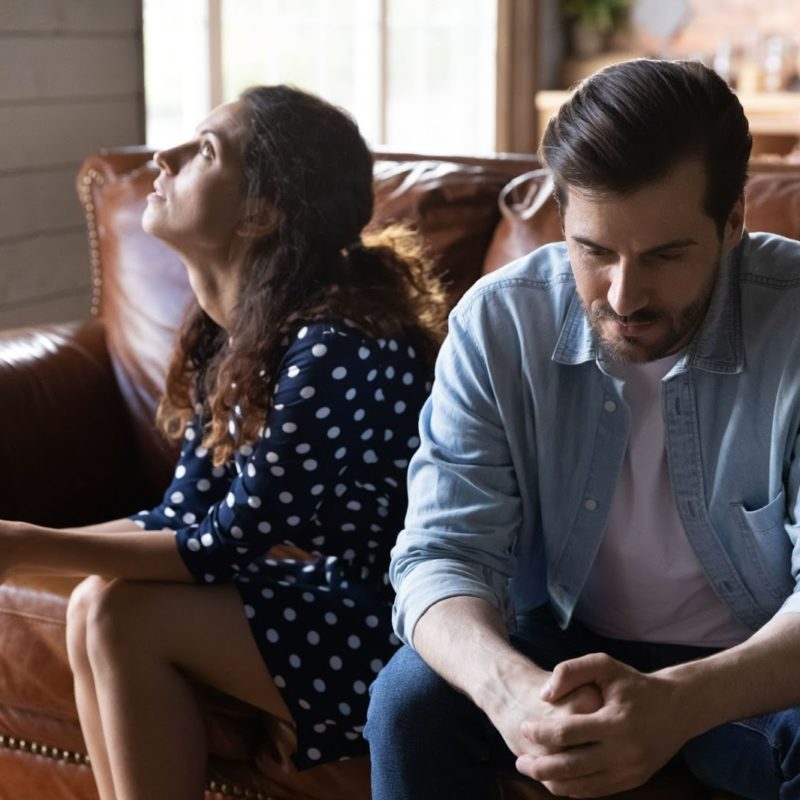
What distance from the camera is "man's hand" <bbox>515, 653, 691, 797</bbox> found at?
3.90 ft

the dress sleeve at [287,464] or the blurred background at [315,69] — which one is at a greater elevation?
the blurred background at [315,69]

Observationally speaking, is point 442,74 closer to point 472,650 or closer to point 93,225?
point 93,225

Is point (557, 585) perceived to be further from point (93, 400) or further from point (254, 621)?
Answer: point (93, 400)

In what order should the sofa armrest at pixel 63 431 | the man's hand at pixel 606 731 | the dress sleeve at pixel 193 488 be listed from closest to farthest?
the man's hand at pixel 606 731, the dress sleeve at pixel 193 488, the sofa armrest at pixel 63 431

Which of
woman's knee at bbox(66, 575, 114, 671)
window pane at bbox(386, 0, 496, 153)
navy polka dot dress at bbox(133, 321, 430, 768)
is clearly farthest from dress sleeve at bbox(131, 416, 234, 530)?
window pane at bbox(386, 0, 496, 153)

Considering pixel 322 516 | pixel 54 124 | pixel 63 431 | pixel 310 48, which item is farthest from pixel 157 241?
pixel 310 48

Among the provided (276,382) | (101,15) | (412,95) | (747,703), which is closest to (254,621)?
(276,382)

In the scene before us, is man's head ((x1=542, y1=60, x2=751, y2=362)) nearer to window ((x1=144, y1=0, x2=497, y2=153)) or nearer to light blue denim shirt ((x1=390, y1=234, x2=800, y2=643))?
light blue denim shirt ((x1=390, y1=234, x2=800, y2=643))

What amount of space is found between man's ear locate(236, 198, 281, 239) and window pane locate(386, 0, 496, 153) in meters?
2.94

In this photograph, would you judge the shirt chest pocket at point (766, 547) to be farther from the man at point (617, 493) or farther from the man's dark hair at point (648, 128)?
the man's dark hair at point (648, 128)

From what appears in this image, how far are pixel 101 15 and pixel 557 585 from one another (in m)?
2.19

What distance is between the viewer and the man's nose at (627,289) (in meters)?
1.31

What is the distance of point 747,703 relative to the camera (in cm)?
A: 124

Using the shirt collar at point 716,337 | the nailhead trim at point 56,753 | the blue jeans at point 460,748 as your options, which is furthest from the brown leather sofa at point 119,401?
the shirt collar at point 716,337
